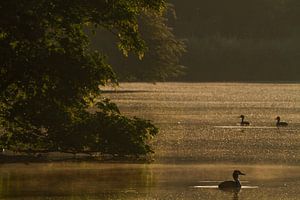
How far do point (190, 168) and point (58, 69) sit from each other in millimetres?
5140

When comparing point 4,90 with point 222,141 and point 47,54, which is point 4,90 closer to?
point 47,54

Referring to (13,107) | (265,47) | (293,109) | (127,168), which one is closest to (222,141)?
(127,168)

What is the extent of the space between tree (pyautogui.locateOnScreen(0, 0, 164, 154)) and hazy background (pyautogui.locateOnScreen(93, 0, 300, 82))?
82941mm

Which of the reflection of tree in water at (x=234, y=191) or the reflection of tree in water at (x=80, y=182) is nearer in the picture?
the reflection of tree in water at (x=80, y=182)

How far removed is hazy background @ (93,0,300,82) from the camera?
123 metres

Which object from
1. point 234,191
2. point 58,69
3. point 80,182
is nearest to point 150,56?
point 58,69

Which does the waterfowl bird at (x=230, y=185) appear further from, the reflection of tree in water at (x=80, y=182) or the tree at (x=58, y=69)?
the tree at (x=58, y=69)

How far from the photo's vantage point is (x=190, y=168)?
3556 cm

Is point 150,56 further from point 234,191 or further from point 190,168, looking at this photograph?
point 234,191

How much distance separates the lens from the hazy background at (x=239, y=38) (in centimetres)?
12312

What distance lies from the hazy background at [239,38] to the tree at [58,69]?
82.9 metres

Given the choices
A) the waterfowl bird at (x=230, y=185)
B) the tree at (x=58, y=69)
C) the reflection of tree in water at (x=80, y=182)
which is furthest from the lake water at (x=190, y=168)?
the tree at (x=58, y=69)

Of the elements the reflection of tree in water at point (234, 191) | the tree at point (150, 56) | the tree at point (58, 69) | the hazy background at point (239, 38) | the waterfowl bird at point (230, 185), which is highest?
the hazy background at point (239, 38)

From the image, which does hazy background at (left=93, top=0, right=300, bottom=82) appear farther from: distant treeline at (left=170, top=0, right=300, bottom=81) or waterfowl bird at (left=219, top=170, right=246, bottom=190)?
waterfowl bird at (left=219, top=170, right=246, bottom=190)
